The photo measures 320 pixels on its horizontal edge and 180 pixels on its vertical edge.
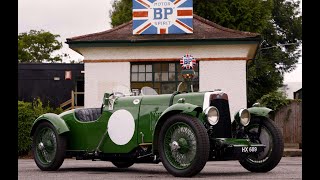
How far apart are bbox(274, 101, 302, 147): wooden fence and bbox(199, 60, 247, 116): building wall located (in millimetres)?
1729

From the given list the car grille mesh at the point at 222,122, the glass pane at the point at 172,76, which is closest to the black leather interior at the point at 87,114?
the car grille mesh at the point at 222,122

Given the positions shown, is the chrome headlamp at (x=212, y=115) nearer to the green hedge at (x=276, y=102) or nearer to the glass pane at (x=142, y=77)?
the green hedge at (x=276, y=102)

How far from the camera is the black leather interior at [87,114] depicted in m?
11.6

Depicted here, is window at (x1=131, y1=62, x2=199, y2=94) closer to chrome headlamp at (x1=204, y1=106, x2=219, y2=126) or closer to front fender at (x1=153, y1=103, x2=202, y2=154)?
front fender at (x1=153, y1=103, x2=202, y2=154)

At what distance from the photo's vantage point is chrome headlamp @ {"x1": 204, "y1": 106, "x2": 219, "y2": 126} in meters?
9.68

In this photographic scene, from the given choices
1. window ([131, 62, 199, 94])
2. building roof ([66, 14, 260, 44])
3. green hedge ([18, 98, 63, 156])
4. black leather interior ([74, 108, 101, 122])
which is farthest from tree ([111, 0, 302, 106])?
black leather interior ([74, 108, 101, 122])

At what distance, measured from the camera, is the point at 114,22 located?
150ft

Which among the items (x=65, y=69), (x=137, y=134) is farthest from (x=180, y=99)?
(x=65, y=69)

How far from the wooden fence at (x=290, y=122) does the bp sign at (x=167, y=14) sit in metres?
4.81

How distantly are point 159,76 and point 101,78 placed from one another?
234 centimetres

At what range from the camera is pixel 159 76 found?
2588 cm
